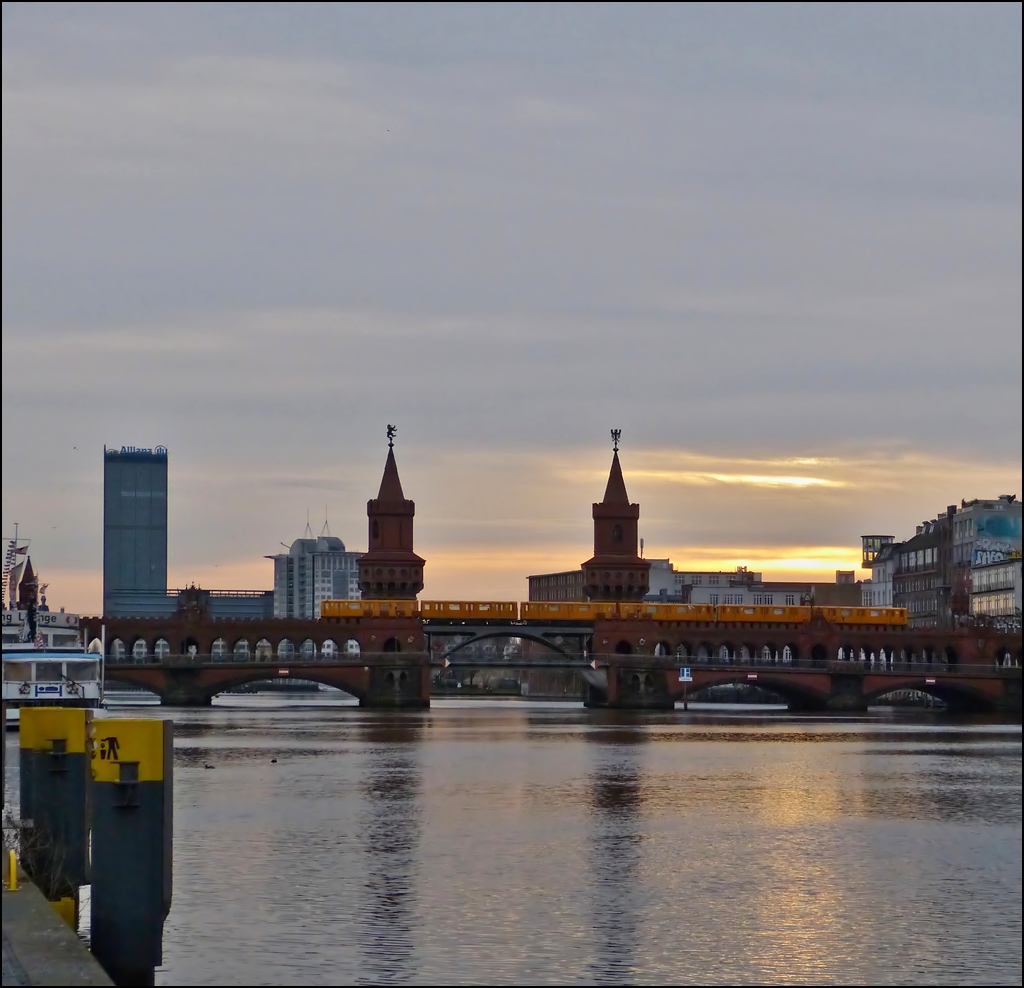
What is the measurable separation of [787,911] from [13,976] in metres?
19.5

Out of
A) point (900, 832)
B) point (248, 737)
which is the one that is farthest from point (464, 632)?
point (900, 832)

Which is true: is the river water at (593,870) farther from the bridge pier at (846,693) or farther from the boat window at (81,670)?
the bridge pier at (846,693)

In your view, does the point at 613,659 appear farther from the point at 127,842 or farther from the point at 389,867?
the point at 127,842

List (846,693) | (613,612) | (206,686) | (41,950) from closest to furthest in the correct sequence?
(41,950), (206,686), (846,693), (613,612)

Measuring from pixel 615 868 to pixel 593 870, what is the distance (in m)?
0.64

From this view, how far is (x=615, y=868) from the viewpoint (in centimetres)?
4519

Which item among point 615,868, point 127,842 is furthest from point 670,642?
point 127,842

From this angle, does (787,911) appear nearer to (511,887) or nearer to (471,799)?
(511,887)

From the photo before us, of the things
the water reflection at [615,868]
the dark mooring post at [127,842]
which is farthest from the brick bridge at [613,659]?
the dark mooring post at [127,842]

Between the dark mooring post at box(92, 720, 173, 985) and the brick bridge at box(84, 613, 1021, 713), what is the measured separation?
415ft

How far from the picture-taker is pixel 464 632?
7047 inches

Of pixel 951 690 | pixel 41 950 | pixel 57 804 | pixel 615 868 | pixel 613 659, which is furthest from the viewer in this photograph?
pixel 613 659

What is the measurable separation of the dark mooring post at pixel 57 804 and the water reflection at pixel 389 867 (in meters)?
5.17

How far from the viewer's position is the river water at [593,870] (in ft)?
108
